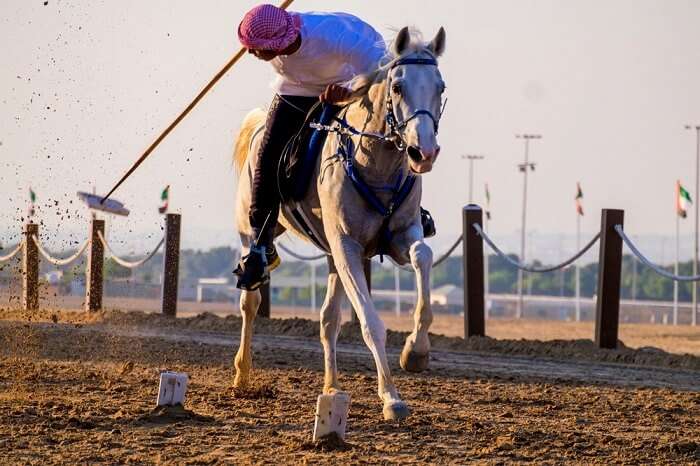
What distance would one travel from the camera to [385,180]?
9086mm

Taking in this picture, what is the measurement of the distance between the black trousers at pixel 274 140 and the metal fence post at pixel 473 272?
24.2 feet

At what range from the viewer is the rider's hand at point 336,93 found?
368 inches

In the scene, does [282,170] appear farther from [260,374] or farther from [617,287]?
[617,287]

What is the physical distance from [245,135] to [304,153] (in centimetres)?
A: 271

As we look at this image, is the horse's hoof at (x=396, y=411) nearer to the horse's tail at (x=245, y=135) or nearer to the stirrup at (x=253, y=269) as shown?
the stirrup at (x=253, y=269)

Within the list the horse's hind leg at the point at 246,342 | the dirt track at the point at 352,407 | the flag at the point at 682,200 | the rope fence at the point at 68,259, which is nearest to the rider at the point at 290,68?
the horse's hind leg at the point at 246,342

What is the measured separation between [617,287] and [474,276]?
2.27 metres

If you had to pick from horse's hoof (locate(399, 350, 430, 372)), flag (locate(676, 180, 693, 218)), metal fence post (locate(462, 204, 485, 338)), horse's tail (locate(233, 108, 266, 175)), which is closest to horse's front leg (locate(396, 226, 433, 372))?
horse's hoof (locate(399, 350, 430, 372))

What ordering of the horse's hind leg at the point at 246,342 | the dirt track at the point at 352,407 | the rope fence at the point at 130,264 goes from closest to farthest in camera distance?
1. the dirt track at the point at 352,407
2. the horse's hind leg at the point at 246,342
3. the rope fence at the point at 130,264

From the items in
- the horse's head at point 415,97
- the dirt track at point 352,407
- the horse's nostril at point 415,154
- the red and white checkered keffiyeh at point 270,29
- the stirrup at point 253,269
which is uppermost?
the red and white checkered keffiyeh at point 270,29

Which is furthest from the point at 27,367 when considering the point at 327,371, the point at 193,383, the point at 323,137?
the point at 323,137

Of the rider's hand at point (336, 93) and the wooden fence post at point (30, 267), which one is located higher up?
the rider's hand at point (336, 93)

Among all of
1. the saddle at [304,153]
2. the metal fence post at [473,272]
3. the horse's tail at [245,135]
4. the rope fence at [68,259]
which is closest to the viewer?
the saddle at [304,153]

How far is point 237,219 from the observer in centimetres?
1196
